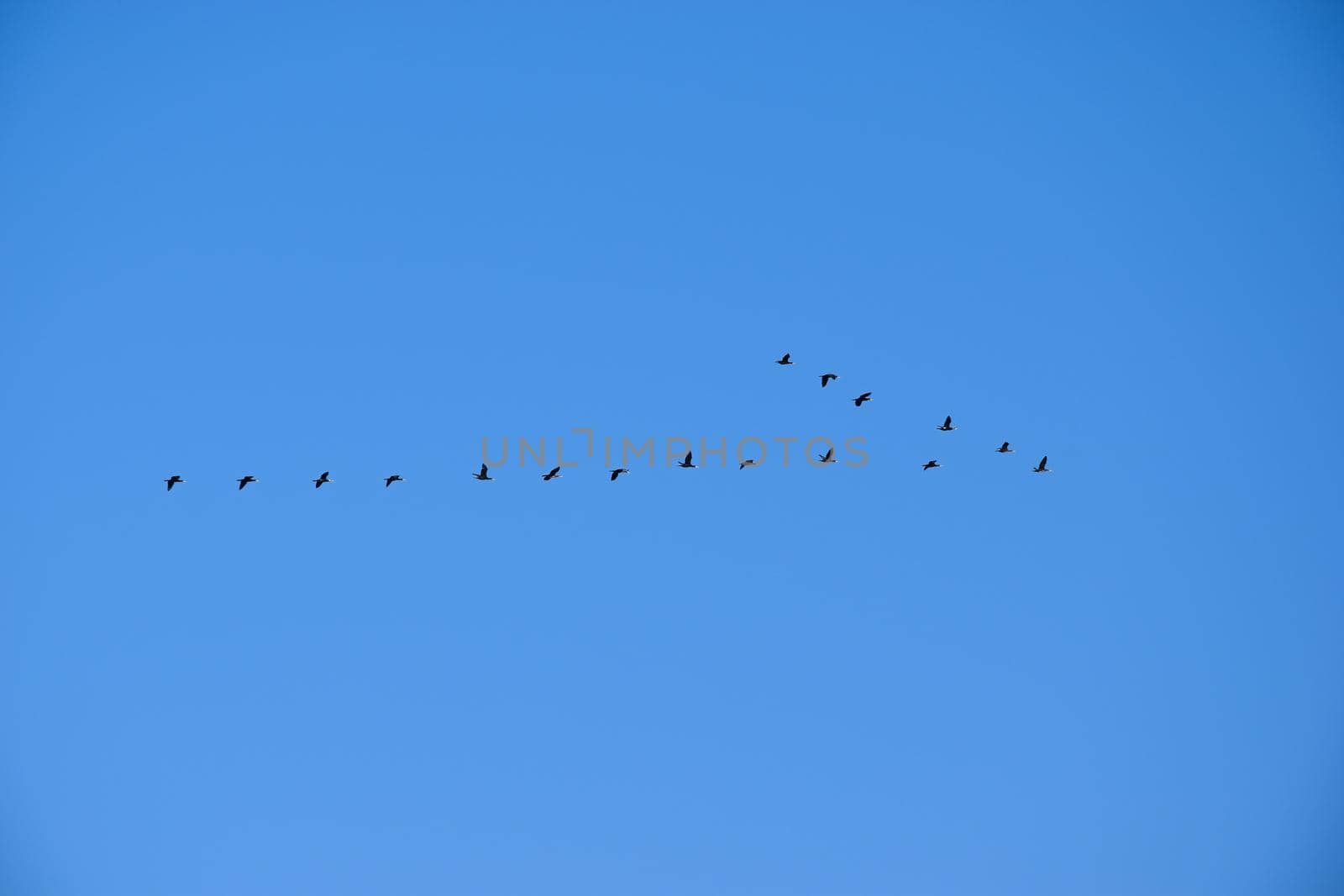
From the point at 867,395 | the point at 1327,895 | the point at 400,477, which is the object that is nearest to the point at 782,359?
the point at 867,395

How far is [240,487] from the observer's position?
12188 cm

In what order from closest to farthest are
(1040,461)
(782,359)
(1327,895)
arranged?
(782,359), (1040,461), (1327,895)

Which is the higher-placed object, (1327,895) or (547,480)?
(547,480)

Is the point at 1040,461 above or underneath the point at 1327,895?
above

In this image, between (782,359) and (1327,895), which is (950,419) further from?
(1327,895)

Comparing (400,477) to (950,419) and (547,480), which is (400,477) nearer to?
(547,480)

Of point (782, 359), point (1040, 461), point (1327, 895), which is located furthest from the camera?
point (1327, 895)

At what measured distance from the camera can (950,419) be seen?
114812mm

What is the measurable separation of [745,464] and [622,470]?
8705 millimetres

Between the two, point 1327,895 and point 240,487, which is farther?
point 1327,895

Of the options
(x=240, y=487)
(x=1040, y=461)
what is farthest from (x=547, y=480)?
(x=1040, y=461)

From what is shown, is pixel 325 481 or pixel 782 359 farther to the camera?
pixel 325 481

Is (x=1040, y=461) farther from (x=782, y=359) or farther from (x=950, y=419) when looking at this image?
(x=782, y=359)

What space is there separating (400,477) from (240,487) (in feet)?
35.8
